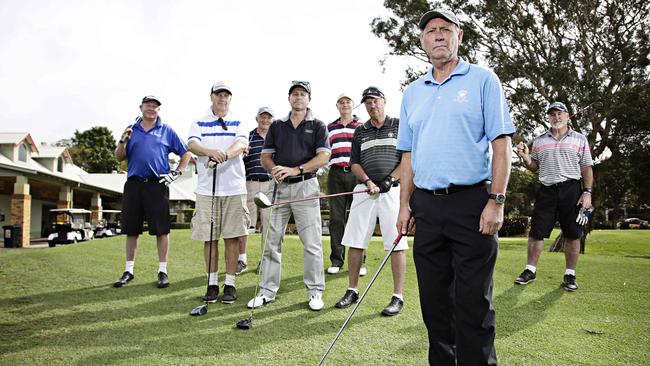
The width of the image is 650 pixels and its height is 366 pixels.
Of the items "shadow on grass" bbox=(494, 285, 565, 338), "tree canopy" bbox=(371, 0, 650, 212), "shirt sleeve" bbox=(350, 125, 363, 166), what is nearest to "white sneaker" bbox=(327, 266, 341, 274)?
"shirt sleeve" bbox=(350, 125, 363, 166)

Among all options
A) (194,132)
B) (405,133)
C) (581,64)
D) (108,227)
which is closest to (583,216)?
(405,133)

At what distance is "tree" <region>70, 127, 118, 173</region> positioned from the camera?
6069 centimetres

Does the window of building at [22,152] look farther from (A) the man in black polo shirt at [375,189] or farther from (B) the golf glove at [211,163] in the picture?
(A) the man in black polo shirt at [375,189]

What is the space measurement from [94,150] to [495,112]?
2675 inches

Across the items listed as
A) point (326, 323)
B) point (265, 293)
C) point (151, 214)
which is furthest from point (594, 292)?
point (151, 214)

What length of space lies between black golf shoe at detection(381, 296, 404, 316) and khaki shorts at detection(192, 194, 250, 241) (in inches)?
72.8

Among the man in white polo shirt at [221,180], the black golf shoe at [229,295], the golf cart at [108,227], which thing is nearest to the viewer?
the black golf shoe at [229,295]

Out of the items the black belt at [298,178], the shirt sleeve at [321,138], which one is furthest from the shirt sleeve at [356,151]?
the black belt at [298,178]

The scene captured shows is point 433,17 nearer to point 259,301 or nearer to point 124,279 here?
point 259,301

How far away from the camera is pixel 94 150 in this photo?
6312cm

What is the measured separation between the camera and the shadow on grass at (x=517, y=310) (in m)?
4.22

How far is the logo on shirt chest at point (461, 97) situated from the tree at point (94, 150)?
209 ft

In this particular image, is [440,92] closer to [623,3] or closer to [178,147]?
[178,147]

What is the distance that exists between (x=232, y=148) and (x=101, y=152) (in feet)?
210
